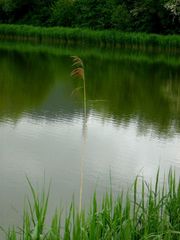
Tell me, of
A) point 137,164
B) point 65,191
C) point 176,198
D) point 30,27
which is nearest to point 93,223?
point 176,198

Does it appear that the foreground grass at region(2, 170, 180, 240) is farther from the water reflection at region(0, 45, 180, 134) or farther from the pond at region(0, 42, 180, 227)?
the water reflection at region(0, 45, 180, 134)

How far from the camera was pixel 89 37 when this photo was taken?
28.2 metres

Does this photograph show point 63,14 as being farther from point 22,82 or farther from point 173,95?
point 173,95

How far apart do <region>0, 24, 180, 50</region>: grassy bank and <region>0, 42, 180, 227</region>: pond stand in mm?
7781

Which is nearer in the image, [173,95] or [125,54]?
[173,95]

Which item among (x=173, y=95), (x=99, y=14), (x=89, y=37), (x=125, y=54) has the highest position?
(x=99, y=14)

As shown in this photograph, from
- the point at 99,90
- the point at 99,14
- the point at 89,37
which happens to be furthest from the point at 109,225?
the point at 99,14

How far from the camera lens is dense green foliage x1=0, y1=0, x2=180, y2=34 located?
28.6 meters

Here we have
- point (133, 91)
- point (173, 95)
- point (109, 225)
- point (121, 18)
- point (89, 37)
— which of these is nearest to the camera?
point (109, 225)

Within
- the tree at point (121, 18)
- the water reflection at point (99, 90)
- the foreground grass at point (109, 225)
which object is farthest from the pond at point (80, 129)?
the tree at point (121, 18)

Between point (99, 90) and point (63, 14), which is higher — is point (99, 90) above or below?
below

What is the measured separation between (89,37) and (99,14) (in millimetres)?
3952

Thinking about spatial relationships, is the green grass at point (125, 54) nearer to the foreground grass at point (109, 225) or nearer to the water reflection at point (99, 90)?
the water reflection at point (99, 90)

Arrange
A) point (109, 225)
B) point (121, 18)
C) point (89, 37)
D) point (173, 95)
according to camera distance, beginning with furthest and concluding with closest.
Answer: point (121, 18)
point (89, 37)
point (173, 95)
point (109, 225)
